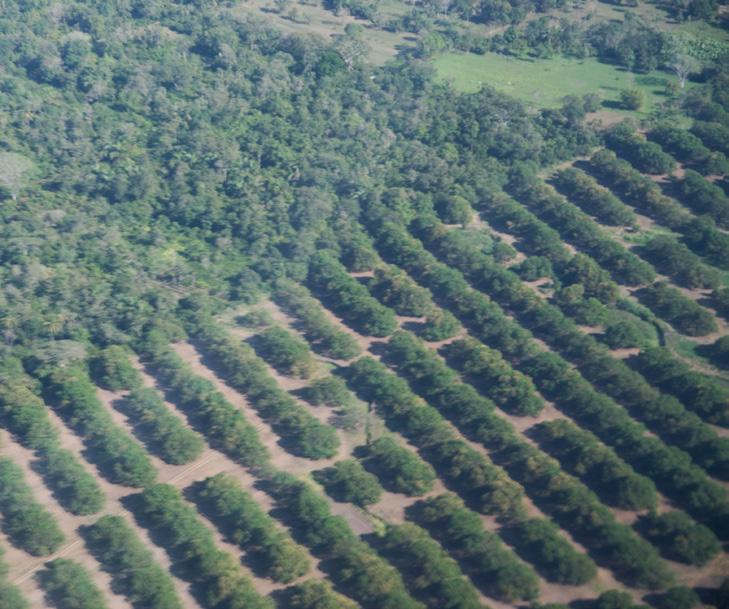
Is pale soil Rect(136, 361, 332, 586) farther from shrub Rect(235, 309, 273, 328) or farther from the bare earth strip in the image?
shrub Rect(235, 309, 273, 328)

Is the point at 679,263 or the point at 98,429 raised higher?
the point at 679,263

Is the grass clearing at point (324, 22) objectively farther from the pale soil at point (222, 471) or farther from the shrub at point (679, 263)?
the pale soil at point (222, 471)

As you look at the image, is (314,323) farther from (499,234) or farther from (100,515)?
(100,515)

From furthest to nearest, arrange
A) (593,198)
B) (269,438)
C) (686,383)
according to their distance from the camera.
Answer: (593,198), (686,383), (269,438)

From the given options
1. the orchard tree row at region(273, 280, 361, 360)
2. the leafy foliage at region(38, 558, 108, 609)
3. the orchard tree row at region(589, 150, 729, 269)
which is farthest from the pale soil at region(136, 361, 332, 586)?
the orchard tree row at region(589, 150, 729, 269)

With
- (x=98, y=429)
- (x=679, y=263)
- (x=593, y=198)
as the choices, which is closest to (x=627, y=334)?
(x=679, y=263)

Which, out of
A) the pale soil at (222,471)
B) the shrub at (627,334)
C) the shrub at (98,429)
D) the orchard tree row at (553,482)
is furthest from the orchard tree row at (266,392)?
the shrub at (627,334)
